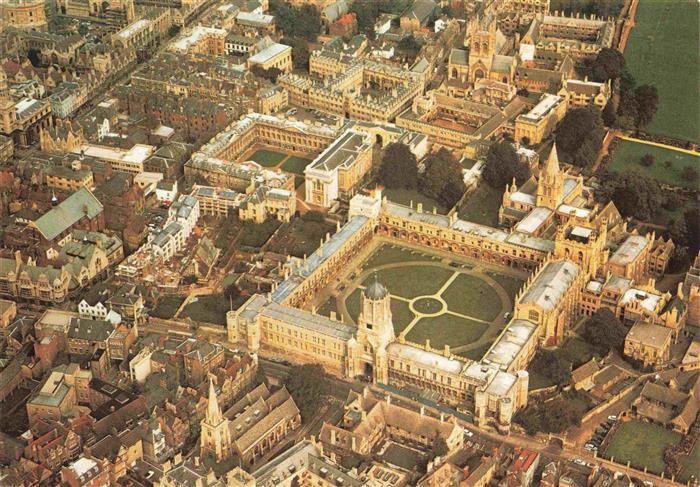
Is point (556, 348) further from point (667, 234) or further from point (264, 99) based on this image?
point (264, 99)

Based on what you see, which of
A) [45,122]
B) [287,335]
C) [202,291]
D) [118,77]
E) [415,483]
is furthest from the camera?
[118,77]

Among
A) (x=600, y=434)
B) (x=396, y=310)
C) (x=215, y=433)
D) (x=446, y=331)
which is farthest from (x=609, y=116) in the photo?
(x=215, y=433)

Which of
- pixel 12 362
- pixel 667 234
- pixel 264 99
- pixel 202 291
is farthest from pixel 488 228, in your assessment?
pixel 12 362

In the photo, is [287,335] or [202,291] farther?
[202,291]

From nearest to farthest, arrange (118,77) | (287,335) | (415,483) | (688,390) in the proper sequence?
(415,483) → (688,390) → (287,335) → (118,77)

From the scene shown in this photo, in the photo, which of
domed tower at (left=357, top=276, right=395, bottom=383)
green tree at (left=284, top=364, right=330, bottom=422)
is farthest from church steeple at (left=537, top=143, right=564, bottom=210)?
green tree at (left=284, top=364, right=330, bottom=422)

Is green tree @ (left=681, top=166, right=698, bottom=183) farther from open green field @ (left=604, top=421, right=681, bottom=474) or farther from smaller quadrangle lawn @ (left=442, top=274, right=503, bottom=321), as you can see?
open green field @ (left=604, top=421, right=681, bottom=474)

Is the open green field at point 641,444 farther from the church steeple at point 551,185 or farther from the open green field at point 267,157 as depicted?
the open green field at point 267,157
